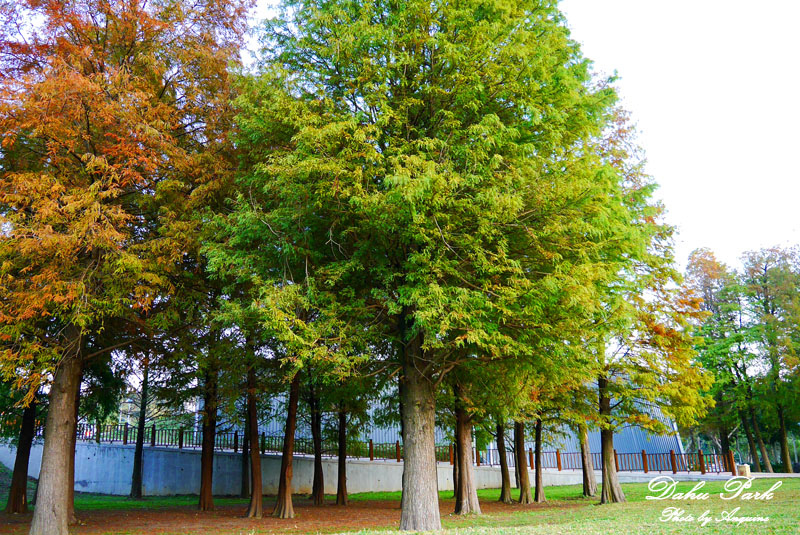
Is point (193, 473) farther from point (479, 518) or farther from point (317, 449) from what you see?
point (479, 518)

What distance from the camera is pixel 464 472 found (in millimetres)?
14195

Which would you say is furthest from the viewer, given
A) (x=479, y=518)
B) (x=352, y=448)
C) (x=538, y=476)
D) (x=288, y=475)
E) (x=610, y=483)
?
(x=352, y=448)

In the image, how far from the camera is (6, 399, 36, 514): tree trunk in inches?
534

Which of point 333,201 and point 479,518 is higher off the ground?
point 333,201

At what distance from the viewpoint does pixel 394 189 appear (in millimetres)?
7750

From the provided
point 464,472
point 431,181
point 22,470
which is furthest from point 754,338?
point 22,470

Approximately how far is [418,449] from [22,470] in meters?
10.7

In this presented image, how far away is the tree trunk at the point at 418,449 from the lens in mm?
9164

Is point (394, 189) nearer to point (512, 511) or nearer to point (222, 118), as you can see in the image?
point (222, 118)

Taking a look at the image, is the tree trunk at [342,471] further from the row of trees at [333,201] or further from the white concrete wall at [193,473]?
the row of trees at [333,201]

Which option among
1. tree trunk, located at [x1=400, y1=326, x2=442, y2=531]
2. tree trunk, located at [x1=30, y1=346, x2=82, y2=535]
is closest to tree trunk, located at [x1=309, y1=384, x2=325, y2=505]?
tree trunk, located at [x1=400, y1=326, x2=442, y2=531]

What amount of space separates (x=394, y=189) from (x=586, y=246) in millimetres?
3280

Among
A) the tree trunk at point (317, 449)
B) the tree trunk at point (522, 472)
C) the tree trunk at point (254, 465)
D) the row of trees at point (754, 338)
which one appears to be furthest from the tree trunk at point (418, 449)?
the row of trees at point (754, 338)

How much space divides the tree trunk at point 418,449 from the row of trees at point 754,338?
57.7ft
